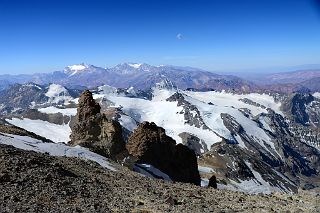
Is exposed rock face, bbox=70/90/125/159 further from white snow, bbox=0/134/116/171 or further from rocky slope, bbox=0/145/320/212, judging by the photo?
rocky slope, bbox=0/145/320/212

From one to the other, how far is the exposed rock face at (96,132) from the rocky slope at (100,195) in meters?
26.8

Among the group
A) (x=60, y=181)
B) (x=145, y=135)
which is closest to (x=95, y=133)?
(x=145, y=135)

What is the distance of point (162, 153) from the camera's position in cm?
8312

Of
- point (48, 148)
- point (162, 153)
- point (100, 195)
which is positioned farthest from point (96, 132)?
A: point (100, 195)

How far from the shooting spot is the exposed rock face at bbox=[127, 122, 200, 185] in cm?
7897

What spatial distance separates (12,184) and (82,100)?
51430 mm

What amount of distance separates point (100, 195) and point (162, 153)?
55600 mm

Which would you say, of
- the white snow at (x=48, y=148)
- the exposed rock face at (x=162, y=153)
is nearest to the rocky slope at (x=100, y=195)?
the white snow at (x=48, y=148)

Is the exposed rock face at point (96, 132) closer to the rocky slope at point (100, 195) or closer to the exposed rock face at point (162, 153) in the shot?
the exposed rock face at point (162, 153)

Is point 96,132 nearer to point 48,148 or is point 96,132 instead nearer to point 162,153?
point 162,153

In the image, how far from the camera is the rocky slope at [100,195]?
2475cm

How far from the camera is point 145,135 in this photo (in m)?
86.2

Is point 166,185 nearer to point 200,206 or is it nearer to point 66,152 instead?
point 200,206

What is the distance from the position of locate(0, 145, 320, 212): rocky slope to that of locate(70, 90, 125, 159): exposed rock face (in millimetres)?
26841
